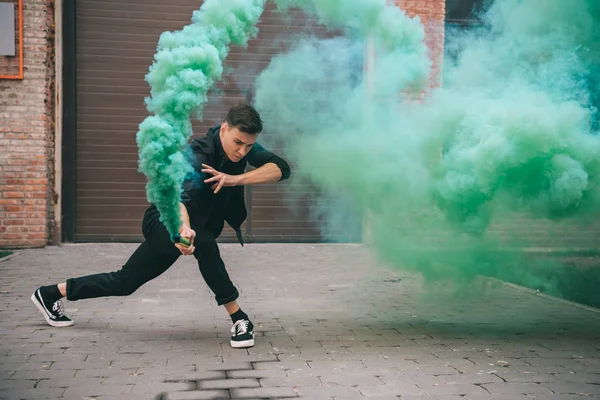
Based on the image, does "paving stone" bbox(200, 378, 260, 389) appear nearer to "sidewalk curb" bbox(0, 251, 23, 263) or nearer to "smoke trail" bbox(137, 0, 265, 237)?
"smoke trail" bbox(137, 0, 265, 237)

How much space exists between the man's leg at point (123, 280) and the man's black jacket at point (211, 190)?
0.28 m

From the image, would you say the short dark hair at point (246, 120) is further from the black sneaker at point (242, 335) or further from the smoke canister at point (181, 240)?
the black sneaker at point (242, 335)

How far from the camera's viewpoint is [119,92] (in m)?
10.3

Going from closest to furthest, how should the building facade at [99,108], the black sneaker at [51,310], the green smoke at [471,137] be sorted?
the green smoke at [471,137] < the black sneaker at [51,310] < the building facade at [99,108]

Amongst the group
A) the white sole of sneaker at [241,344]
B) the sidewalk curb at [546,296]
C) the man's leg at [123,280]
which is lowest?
the sidewalk curb at [546,296]

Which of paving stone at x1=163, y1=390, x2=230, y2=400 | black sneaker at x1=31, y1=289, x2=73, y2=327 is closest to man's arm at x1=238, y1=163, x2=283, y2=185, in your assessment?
paving stone at x1=163, y1=390, x2=230, y2=400

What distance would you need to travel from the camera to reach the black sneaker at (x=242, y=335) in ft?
14.1

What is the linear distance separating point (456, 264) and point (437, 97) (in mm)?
1372

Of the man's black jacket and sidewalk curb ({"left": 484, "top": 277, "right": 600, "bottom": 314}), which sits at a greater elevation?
the man's black jacket

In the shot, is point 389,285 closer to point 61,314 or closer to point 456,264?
point 456,264

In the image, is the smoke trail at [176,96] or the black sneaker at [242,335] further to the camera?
the black sneaker at [242,335]

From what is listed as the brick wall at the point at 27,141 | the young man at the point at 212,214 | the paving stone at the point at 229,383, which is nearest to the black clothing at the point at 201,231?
the young man at the point at 212,214

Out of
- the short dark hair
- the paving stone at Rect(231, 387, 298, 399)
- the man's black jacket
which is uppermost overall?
the short dark hair

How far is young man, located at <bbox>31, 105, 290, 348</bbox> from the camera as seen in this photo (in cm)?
418
